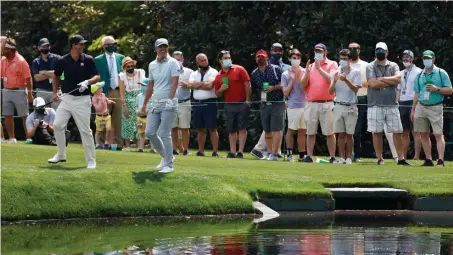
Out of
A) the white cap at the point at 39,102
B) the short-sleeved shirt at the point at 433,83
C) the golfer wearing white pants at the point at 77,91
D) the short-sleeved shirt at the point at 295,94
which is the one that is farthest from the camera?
the white cap at the point at 39,102

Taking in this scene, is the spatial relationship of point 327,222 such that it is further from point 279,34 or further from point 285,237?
point 279,34

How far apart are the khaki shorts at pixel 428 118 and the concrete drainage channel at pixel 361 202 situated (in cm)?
439

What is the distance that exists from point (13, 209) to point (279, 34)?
18.7 meters

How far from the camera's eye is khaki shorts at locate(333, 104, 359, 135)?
26.1 m

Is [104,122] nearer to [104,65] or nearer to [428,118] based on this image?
[104,65]

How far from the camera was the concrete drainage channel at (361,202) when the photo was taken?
68.6 feet

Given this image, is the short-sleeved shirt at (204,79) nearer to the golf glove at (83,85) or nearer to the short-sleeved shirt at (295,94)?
the short-sleeved shirt at (295,94)

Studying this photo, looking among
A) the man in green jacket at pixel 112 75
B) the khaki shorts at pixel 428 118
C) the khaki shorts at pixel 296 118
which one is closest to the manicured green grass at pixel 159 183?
the khaki shorts at pixel 428 118

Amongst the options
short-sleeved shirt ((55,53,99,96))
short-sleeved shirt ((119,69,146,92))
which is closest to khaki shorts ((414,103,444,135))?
short-sleeved shirt ((119,69,146,92))

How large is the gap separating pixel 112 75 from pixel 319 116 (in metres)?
4.35

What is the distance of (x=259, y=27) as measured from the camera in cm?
3738

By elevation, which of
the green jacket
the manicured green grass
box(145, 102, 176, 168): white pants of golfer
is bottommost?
the manicured green grass

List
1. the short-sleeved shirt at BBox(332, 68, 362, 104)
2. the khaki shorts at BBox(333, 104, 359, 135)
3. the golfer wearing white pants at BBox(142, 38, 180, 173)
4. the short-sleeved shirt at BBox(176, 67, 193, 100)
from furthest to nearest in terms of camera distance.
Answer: the short-sleeved shirt at BBox(176, 67, 193, 100), the khaki shorts at BBox(333, 104, 359, 135), the short-sleeved shirt at BBox(332, 68, 362, 104), the golfer wearing white pants at BBox(142, 38, 180, 173)

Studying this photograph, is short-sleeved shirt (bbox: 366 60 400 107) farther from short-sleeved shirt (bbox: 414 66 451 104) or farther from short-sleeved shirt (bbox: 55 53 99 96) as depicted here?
short-sleeved shirt (bbox: 55 53 99 96)
